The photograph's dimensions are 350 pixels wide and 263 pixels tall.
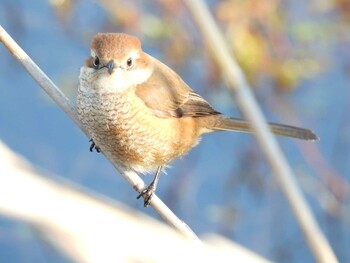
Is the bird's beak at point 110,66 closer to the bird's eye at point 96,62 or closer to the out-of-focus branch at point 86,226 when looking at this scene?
the bird's eye at point 96,62

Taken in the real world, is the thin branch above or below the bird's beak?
below

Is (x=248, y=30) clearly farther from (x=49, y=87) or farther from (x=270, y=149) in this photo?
(x=270, y=149)

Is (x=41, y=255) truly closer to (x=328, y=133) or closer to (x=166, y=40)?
(x=166, y=40)

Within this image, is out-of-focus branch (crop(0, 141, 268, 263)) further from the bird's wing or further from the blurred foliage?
the blurred foliage

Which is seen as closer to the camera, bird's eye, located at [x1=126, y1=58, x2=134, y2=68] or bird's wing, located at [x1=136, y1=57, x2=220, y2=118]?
bird's eye, located at [x1=126, y1=58, x2=134, y2=68]

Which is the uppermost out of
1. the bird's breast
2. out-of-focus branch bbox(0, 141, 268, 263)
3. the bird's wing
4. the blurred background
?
the blurred background

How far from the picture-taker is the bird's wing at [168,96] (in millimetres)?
2527

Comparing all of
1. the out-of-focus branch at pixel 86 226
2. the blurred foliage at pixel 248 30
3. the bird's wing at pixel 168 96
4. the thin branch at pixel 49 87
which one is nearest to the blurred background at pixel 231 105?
the blurred foliage at pixel 248 30

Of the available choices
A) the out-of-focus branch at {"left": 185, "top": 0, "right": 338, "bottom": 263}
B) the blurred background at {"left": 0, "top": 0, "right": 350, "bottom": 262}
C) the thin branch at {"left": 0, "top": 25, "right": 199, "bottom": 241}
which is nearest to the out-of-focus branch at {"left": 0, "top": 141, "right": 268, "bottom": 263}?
the out-of-focus branch at {"left": 185, "top": 0, "right": 338, "bottom": 263}

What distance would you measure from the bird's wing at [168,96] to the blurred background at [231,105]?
0.98 m

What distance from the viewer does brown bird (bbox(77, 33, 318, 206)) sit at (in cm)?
233

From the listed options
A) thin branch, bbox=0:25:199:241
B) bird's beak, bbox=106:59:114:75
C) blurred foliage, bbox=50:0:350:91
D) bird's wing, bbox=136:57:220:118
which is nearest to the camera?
thin branch, bbox=0:25:199:241

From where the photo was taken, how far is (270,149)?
4.27 feet

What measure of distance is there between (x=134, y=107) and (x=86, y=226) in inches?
67.6
